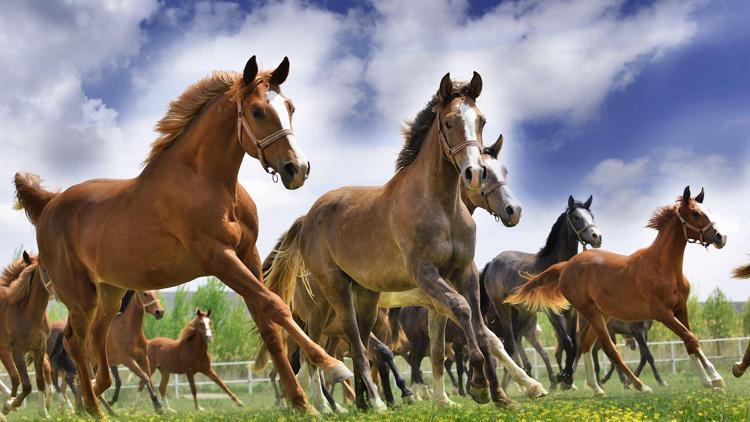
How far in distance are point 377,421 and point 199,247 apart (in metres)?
1.89

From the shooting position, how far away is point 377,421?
636 centimetres

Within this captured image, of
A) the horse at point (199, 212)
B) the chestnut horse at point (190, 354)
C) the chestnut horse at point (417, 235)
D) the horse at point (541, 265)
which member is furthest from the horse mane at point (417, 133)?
the chestnut horse at point (190, 354)

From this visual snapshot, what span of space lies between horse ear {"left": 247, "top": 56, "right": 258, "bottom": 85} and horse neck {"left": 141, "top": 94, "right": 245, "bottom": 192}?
266 mm

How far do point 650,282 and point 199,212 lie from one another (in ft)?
23.9

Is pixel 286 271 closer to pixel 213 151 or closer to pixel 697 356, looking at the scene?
pixel 213 151

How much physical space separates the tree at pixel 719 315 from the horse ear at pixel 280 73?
108 ft

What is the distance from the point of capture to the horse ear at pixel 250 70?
246 inches

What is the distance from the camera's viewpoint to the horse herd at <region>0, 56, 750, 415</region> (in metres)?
6.13

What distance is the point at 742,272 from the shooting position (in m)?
11.7

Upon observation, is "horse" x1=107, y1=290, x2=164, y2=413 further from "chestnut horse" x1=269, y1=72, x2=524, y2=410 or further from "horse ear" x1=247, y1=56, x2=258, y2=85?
"horse ear" x1=247, y1=56, x2=258, y2=85

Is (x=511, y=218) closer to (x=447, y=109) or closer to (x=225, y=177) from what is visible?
(x=447, y=109)

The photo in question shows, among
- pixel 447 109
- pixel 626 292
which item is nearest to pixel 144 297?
pixel 626 292

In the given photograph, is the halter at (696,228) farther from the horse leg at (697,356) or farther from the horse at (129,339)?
the horse at (129,339)

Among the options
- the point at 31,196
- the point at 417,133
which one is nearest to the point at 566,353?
the point at 417,133
